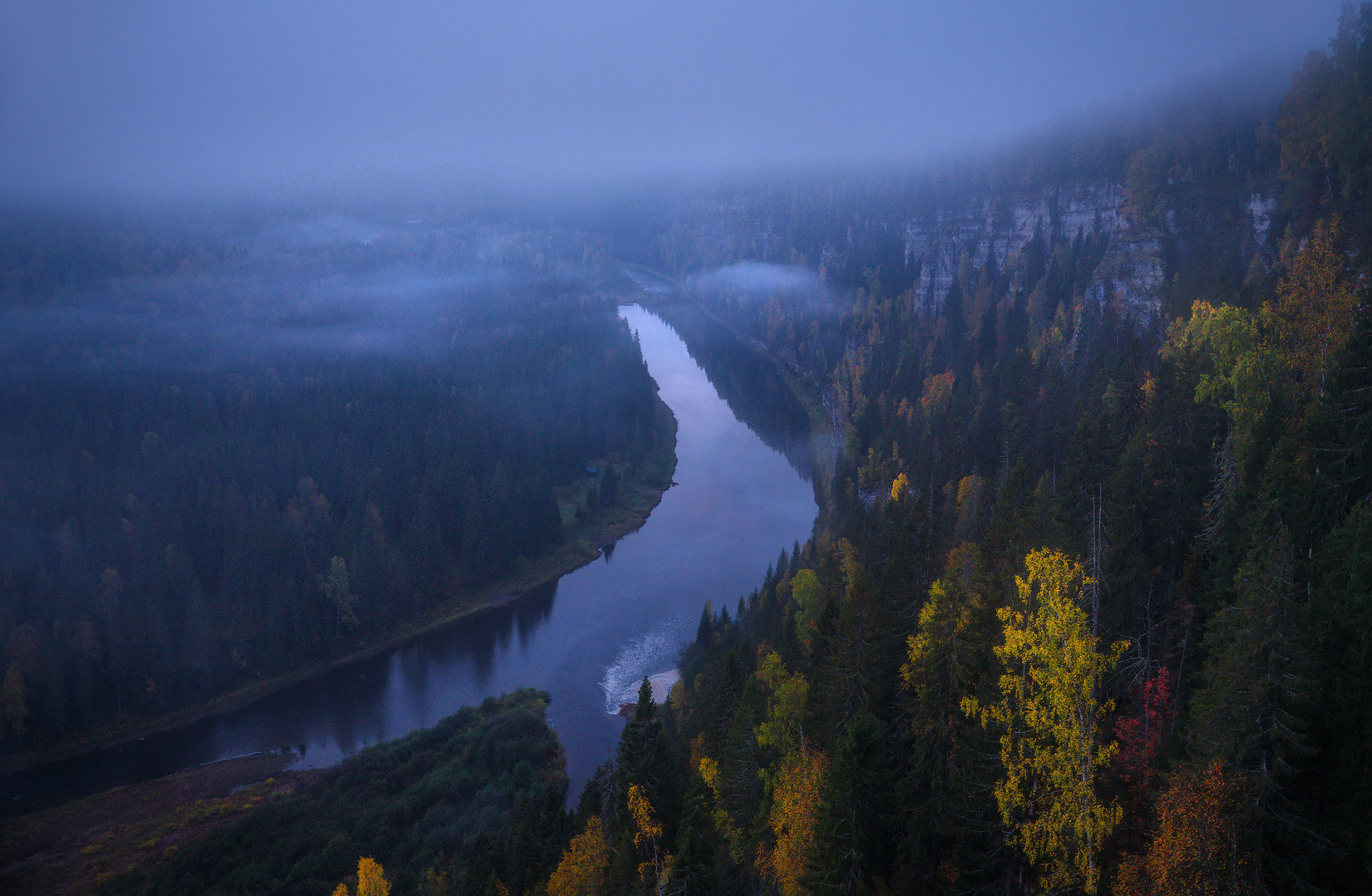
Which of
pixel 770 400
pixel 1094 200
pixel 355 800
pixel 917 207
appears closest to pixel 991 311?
pixel 1094 200

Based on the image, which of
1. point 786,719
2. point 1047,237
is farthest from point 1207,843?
point 1047,237

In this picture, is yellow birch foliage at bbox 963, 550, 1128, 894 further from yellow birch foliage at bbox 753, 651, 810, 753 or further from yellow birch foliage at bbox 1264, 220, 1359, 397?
yellow birch foliage at bbox 1264, 220, 1359, 397

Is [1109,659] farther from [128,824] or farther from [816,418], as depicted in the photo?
[816,418]

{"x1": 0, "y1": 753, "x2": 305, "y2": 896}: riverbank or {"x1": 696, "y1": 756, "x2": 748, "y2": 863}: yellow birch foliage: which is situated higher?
{"x1": 696, "y1": 756, "x2": 748, "y2": 863}: yellow birch foliage

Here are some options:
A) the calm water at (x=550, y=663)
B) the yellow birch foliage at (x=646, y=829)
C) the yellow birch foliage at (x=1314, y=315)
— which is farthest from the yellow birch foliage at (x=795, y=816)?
the calm water at (x=550, y=663)

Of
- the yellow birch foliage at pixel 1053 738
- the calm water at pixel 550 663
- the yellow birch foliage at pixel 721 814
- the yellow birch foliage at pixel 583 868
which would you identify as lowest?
the calm water at pixel 550 663

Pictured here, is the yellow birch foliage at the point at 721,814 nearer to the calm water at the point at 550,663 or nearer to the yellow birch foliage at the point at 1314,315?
the yellow birch foliage at the point at 1314,315

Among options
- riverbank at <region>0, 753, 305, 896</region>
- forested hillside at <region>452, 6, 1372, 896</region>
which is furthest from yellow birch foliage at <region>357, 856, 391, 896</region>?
riverbank at <region>0, 753, 305, 896</region>
